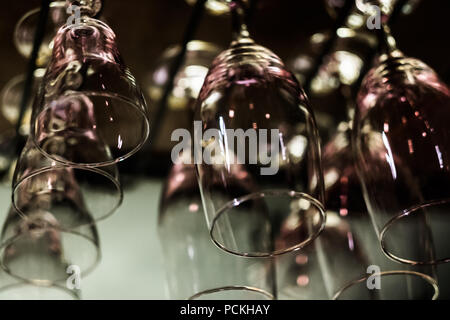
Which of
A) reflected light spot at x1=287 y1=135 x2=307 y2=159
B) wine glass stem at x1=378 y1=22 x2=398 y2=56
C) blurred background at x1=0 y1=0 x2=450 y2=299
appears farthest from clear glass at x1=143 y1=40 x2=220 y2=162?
reflected light spot at x1=287 y1=135 x2=307 y2=159

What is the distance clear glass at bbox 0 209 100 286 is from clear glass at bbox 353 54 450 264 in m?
0.38

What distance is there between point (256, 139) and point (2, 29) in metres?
0.68

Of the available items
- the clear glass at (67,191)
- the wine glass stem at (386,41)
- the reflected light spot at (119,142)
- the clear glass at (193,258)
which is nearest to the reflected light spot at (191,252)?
the clear glass at (193,258)

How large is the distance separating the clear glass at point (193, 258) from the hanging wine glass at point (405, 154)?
0.50ft

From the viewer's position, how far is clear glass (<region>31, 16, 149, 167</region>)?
1.96ft

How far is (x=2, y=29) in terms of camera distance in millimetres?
1082

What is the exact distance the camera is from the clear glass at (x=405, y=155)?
1.87 feet

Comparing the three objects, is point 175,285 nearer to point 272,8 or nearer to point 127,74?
point 127,74

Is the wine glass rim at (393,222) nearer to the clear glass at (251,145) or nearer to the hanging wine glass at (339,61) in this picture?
the clear glass at (251,145)

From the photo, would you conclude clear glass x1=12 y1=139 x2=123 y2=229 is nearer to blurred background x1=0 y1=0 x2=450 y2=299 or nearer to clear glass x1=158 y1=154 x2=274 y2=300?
clear glass x1=158 y1=154 x2=274 y2=300

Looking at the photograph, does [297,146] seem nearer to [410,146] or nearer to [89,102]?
[410,146]

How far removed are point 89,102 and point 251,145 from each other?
0.21 m

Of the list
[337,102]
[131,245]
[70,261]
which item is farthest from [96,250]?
[337,102]

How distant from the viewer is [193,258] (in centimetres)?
82
